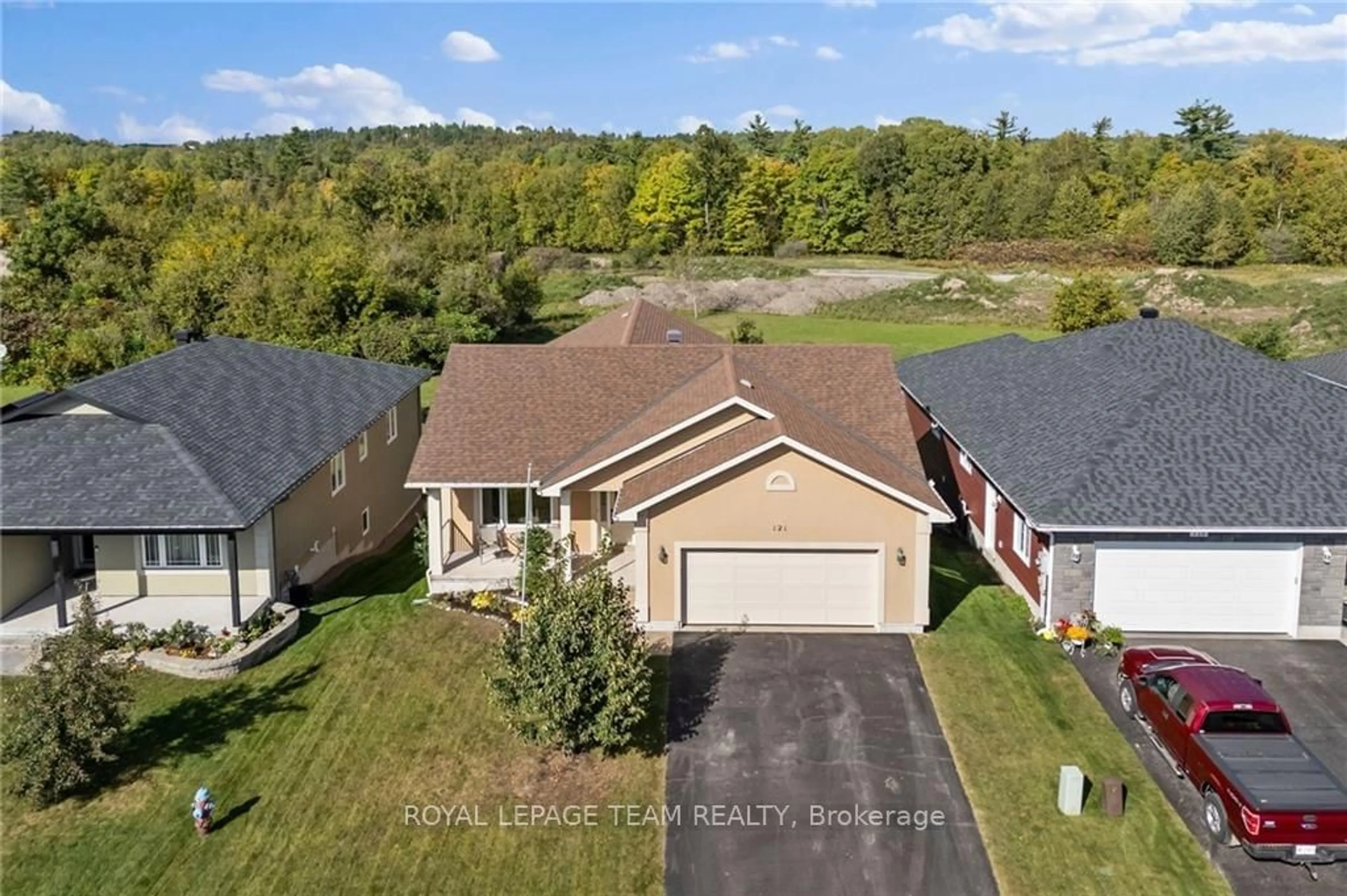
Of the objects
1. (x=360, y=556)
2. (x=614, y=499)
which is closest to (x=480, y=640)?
(x=614, y=499)

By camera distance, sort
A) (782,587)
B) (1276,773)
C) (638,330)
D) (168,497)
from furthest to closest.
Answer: (638,330) < (782,587) < (168,497) < (1276,773)

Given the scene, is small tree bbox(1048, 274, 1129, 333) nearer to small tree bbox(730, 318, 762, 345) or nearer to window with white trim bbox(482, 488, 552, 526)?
small tree bbox(730, 318, 762, 345)

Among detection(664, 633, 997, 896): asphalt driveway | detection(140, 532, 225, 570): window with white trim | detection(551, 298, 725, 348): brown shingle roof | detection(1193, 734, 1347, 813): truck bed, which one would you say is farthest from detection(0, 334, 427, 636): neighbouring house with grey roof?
detection(1193, 734, 1347, 813): truck bed

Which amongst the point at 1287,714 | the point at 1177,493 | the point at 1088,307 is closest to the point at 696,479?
the point at 1177,493

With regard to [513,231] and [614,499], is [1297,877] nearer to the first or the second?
[614,499]

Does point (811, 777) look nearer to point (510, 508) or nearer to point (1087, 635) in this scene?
point (1087, 635)

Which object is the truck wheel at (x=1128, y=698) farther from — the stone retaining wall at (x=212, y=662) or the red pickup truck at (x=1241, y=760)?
the stone retaining wall at (x=212, y=662)

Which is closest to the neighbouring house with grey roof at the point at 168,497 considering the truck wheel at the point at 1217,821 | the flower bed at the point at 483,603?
the flower bed at the point at 483,603
